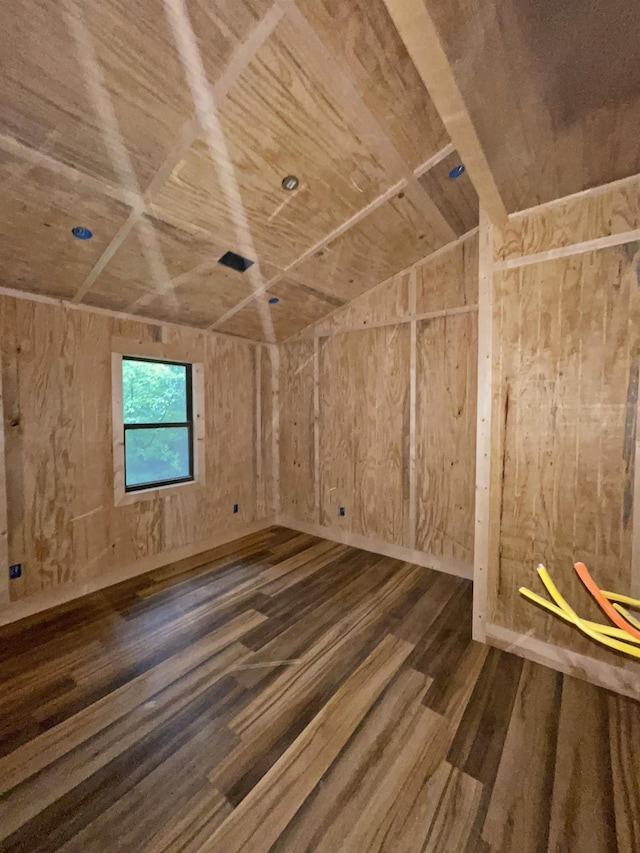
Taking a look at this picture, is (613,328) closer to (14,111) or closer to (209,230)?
(209,230)

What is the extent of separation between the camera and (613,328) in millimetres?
1676

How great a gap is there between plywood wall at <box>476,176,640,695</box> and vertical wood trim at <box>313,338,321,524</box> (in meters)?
2.07

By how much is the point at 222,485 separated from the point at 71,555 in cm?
145

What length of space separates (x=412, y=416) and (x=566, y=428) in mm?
1367

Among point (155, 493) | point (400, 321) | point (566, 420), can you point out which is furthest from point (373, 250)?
point (155, 493)

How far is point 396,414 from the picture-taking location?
3.20 m

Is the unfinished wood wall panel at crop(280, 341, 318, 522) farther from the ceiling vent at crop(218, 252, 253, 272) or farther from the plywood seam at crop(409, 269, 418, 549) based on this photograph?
the ceiling vent at crop(218, 252, 253, 272)

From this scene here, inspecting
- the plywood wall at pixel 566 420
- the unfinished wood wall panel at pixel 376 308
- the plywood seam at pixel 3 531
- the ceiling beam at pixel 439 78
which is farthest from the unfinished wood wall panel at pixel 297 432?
the plywood seam at pixel 3 531

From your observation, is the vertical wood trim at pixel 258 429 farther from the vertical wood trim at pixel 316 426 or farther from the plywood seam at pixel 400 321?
the vertical wood trim at pixel 316 426

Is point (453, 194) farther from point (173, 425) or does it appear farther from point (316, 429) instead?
point (173, 425)

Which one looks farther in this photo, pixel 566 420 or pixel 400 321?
pixel 400 321

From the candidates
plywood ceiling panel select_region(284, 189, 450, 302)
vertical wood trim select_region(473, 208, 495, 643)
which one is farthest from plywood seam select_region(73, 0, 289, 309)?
vertical wood trim select_region(473, 208, 495, 643)

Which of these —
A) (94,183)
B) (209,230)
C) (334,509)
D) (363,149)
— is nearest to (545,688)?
(334,509)

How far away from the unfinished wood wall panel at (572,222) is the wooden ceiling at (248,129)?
89 mm
